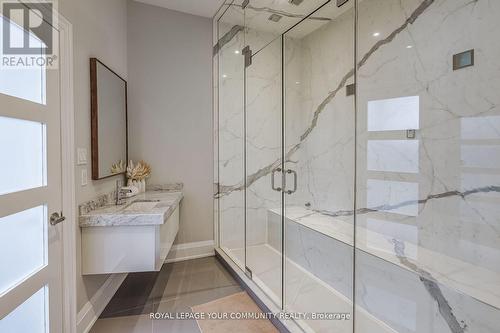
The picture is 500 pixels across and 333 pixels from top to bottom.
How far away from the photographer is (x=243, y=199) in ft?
10.6

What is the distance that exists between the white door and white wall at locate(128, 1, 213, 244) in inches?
56.9

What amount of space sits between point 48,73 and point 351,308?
8.89 ft

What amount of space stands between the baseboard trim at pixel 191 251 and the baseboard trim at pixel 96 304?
698mm

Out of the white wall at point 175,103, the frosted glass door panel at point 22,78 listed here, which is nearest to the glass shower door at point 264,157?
the white wall at point 175,103

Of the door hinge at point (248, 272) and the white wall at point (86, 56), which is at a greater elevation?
the white wall at point (86, 56)

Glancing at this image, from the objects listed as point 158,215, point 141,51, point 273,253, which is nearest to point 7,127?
point 158,215

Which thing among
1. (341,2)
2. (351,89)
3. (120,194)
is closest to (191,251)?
(120,194)

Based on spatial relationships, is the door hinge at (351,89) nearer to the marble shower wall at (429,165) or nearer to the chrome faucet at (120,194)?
the marble shower wall at (429,165)

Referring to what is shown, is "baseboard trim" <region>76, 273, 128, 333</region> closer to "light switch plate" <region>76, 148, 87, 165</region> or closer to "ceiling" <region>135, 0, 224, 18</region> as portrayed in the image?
"light switch plate" <region>76, 148, 87, 165</region>

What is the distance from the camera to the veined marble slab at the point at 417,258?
1.70 meters

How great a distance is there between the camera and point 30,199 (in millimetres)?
1422

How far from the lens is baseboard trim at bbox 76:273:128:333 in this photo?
76.8 inches

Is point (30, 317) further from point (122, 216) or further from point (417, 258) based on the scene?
point (417, 258)

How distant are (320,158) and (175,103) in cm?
187
